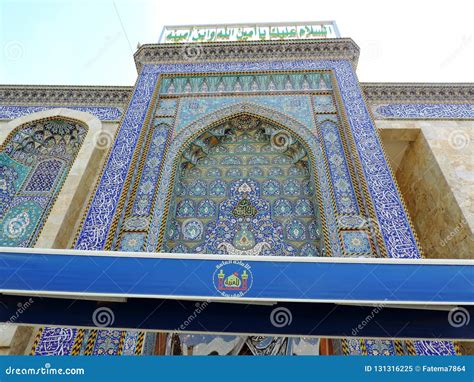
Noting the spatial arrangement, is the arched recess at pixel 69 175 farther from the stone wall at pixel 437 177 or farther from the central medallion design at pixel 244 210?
the stone wall at pixel 437 177

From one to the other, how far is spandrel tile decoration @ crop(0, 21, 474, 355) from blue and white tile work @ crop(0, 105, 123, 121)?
3 centimetres

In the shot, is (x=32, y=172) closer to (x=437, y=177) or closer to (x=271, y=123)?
(x=271, y=123)

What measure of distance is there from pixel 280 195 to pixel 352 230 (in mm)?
1220

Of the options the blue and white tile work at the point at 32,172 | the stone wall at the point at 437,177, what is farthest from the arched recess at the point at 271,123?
the blue and white tile work at the point at 32,172

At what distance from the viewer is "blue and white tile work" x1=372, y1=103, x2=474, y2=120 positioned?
6.07 metres

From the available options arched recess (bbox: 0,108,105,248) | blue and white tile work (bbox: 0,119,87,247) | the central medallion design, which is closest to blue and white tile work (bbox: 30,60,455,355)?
the central medallion design

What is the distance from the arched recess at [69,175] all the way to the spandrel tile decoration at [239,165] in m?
0.03

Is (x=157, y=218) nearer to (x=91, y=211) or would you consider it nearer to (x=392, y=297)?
(x=91, y=211)

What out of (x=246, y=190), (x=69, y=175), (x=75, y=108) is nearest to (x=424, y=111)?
(x=246, y=190)

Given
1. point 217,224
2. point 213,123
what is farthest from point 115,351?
point 213,123

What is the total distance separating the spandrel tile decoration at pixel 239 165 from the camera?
4.10 m

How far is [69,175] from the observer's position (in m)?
5.32

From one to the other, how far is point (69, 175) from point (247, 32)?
4.37 metres

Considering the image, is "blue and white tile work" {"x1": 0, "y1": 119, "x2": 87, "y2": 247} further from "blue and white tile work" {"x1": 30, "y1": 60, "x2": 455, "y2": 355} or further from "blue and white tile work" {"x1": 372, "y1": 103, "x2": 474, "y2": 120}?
"blue and white tile work" {"x1": 372, "y1": 103, "x2": 474, "y2": 120}
